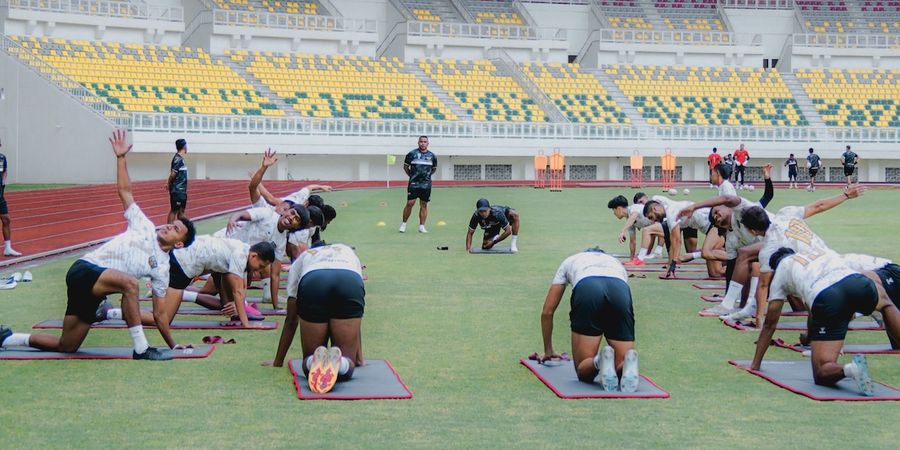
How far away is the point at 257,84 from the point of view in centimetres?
5103

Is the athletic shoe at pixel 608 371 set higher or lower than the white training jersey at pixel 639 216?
lower

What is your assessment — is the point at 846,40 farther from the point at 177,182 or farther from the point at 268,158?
the point at 268,158

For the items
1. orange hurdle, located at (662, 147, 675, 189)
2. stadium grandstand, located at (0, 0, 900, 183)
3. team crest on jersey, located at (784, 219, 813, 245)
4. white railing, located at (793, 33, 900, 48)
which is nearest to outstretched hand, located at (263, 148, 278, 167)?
team crest on jersey, located at (784, 219, 813, 245)

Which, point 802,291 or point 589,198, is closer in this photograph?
point 802,291

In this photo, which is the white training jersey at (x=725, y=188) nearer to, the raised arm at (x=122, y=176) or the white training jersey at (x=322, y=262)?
the white training jersey at (x=322, y=262)

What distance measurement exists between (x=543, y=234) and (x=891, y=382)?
14548 mm

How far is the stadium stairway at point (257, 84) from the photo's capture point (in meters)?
49.7

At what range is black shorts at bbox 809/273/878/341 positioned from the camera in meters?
8.82

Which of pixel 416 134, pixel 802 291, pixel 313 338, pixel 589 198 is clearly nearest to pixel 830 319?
pixel 802 291

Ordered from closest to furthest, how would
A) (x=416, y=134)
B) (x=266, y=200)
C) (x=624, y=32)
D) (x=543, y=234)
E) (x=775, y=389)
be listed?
(x=775, y=389) < (x=266, y=200) < (x=543, y=234) < (x=416, y=134) < (x=624, y=32)

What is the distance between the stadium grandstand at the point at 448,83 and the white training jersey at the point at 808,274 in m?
35.9

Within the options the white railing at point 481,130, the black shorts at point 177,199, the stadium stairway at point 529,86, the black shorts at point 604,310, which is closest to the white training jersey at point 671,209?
the black shorts at point 604,310

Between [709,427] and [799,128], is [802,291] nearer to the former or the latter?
[709,427]

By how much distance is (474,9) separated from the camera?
204 feet
